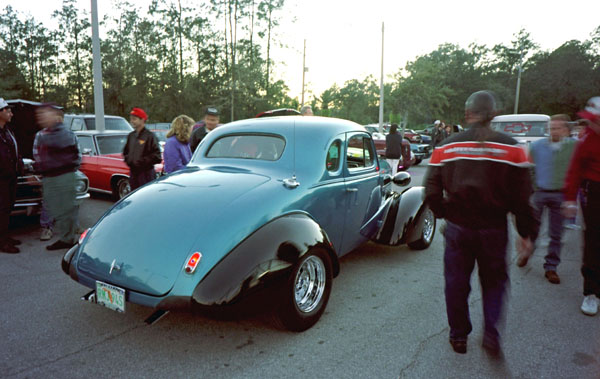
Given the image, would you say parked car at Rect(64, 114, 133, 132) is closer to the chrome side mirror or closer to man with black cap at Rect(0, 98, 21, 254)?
man with black cap at Rect(0, 98, 21, 254)

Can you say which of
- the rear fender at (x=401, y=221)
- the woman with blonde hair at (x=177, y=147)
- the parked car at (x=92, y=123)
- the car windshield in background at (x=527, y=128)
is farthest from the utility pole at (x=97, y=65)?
the car windshield in background at (x=527, y=128)

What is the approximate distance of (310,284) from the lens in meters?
3.35

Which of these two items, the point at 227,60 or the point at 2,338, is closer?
the point at 2,338

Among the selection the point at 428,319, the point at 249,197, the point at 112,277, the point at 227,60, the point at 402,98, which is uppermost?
the point at 227,60

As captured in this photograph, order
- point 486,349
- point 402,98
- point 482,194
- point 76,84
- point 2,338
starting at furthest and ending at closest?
point 76,84
point 402,98
point 2,338
point 486,349
point 482,194

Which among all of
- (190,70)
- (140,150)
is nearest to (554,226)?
(140,150)

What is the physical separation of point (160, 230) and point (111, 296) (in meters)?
0.58

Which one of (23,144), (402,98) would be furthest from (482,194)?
(402,98)

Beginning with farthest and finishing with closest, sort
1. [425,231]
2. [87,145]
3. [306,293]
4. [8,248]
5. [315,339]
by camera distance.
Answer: [87,145]
[425,231]
[8,248]
[306,293]
[315,339]

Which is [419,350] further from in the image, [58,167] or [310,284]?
[58,167]

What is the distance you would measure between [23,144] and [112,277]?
7.26 m

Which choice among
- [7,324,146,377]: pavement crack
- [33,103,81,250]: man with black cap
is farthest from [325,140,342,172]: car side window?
[33,103,81,250]: man with black cap

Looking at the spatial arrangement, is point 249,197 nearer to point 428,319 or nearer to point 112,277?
point 112,277

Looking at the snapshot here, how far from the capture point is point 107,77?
40.2 meters
